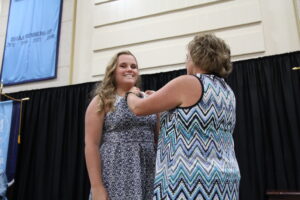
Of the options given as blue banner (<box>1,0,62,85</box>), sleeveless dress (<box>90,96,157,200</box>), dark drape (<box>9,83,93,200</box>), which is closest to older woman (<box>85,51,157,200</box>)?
sleeveless dress (<box>90,96,157,200</box>)

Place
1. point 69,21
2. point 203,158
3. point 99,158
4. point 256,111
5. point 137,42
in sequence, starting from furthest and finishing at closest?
1. point 69,21
2. point 137,42
3. point 256,111
4. point 99,158
5. point 203,158

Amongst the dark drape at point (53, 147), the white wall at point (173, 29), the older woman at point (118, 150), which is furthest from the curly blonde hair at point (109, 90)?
the dark drape at point (53, 147)

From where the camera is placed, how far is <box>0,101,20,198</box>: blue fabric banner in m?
3.85

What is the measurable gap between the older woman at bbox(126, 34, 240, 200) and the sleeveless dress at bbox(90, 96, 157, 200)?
0.18 meters

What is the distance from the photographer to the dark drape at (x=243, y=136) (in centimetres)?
295

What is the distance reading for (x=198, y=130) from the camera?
3.38 feet

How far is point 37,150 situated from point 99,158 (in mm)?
3256

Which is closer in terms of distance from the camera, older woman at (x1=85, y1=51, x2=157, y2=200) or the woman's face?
older woman at (x1=85, y1=51, x2=157, y2=200)

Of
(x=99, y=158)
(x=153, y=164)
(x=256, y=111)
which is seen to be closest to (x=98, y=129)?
(x=99, y=158)

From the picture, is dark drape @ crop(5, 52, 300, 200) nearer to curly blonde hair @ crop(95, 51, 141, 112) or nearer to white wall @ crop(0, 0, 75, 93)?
white wall @ crop(0, 0, 75, 93)

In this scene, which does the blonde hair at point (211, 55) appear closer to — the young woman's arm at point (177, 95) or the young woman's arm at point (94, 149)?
the young woman's arm at point (177, 95)

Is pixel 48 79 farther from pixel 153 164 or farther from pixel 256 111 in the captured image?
pixel 153 164

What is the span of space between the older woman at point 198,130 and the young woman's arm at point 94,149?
25cm

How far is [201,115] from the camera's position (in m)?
1.04
